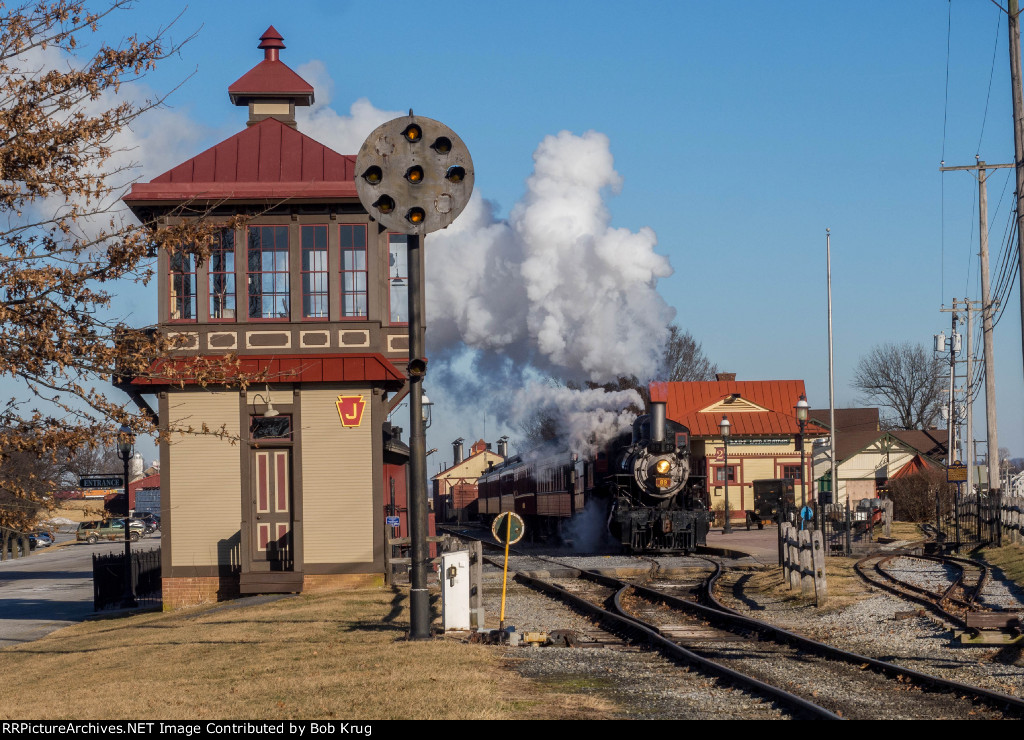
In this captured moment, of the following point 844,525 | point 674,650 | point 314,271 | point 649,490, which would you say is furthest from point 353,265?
point 844,525

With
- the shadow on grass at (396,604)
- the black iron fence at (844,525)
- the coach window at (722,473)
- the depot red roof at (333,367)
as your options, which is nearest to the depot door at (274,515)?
the depot red roof at (333,367)

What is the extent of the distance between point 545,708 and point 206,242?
521 centimetres

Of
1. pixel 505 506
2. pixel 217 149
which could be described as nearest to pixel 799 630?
pixel 217 149

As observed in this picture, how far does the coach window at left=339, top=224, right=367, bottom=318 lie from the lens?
71.8 feet

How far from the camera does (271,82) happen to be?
78.8 ft

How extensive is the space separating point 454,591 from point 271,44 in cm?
1476

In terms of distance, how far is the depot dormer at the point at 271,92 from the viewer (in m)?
23.9

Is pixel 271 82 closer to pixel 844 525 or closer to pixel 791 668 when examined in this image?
pixel 791 668

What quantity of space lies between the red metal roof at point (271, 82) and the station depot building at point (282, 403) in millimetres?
2849

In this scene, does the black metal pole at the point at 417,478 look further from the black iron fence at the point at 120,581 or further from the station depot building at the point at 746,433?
the station depot building at the point at 746,433

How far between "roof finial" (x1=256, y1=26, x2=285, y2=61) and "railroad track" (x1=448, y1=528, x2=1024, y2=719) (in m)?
13.6

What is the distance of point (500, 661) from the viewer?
11836mm

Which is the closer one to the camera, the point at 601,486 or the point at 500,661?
the point at 500,661
